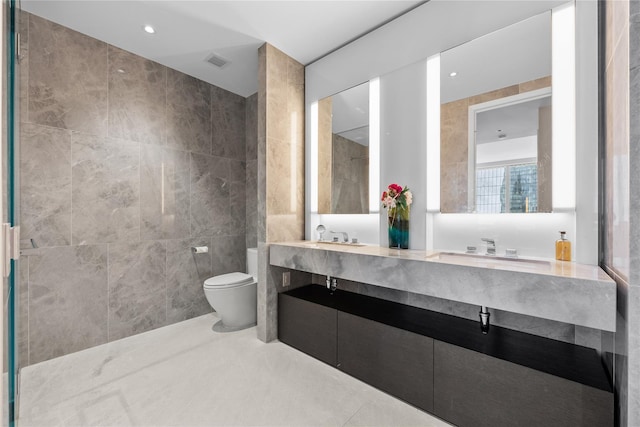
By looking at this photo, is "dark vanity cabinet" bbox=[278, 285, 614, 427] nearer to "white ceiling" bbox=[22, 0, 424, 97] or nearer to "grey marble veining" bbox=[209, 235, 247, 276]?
"grey marble veining" bbox=[209, 235, 247, 276]

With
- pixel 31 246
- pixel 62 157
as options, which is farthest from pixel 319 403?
pixel 62 157

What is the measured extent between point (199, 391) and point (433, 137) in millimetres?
2354

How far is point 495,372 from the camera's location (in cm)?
137

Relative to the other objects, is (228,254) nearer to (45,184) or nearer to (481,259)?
(45,184)

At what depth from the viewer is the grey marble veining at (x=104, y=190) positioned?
2.30 meters

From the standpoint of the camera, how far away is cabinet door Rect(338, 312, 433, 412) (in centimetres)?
161

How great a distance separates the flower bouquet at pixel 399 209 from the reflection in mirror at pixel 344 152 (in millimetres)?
352

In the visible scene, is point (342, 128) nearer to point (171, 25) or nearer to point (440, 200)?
point (440, 200)

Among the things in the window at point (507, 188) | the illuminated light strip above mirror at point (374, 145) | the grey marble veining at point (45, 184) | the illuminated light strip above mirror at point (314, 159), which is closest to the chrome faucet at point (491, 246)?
the window at point (507, 188)

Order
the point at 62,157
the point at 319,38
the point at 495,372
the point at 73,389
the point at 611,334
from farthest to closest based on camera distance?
the point at 319,38 → the point at 62,157 → the point at 73,389 → the point at 495,372 → the point at 611,334

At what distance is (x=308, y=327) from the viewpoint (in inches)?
88.8

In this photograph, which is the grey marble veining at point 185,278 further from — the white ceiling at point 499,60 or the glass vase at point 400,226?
the white ceiling at point 499,60

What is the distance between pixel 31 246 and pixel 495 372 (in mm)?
3150

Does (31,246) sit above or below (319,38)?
below
